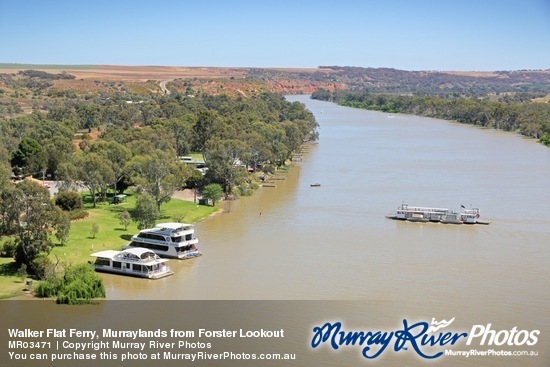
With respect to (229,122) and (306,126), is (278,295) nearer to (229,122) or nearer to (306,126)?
(229,122)

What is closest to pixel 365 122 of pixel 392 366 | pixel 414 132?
pixel 414 132

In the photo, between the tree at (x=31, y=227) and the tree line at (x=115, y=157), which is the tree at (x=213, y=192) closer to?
the tree line at (x=115, y=157)

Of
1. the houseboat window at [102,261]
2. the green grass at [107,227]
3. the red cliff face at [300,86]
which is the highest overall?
the houseboat window at [102,261]

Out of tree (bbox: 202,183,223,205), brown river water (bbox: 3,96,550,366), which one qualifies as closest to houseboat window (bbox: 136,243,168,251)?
brown river water (bbox: 3,96,550,366)

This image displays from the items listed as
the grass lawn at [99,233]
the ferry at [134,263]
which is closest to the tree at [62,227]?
the grass lawn at [99,233]

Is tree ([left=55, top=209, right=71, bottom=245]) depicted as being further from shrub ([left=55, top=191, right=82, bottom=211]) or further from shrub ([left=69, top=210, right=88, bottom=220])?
shrub ([left=55, top=191, right=82, bottom=211])
